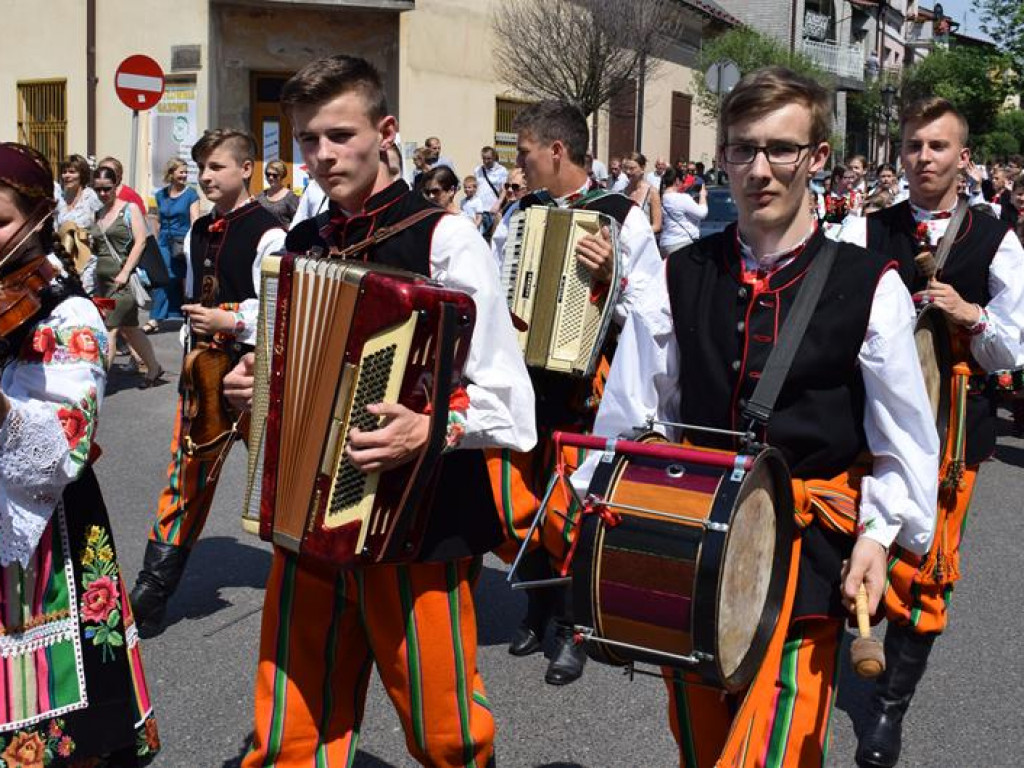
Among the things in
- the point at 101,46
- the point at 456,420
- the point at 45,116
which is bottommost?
the point at 456,420

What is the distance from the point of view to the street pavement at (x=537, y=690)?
3.95 meters

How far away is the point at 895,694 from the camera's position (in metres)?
3.96

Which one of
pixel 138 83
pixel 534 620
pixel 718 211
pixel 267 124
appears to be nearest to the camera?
pixel 534 620

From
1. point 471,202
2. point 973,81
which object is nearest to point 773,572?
point 471,202

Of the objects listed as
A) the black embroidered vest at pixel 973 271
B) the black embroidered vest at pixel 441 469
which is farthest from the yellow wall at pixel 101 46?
the black embroidered vest at pixel 441 469

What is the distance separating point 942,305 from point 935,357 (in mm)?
641

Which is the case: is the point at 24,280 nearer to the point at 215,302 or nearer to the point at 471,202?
the point at 215,302

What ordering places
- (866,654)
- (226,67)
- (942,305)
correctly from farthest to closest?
(226,67) < (942,305) < (866,654)

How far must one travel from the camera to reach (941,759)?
3.98 metres

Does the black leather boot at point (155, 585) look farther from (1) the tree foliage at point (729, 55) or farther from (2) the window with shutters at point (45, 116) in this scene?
(1) the tree foliage at point (729, 55)

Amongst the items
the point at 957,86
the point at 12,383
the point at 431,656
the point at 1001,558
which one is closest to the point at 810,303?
the point at 431,656

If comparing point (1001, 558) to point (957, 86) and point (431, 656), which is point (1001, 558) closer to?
point (431, 656)

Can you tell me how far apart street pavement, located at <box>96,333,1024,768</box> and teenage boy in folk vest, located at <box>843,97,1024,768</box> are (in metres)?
0.30

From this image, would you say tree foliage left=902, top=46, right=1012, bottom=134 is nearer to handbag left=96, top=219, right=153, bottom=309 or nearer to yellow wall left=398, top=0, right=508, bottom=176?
yellow wall left=398, top=0, right=508, bottom=176
